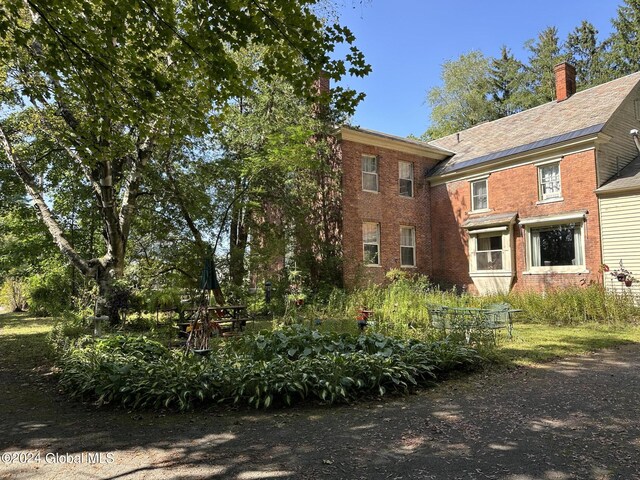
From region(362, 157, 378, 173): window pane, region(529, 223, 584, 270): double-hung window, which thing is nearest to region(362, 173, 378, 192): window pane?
region(362, 157, 378, 173): window pane

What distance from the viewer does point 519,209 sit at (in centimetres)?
1747

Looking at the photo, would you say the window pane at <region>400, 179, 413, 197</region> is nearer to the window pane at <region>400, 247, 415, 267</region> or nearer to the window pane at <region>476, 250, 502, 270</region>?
the window pane at <region>400, 247, 415, 267</region>

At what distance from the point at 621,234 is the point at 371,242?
9.19 meters

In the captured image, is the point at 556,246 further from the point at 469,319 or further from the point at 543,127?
the point at 469,319

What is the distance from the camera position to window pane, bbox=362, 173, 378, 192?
18.6m

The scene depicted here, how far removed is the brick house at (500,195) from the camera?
15742 mm

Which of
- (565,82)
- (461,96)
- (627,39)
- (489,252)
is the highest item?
(627,39)

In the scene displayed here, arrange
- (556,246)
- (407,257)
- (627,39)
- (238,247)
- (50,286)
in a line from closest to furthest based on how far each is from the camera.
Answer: (238,247) < (556,246) < (50,286) < (407,257) < (627,39)

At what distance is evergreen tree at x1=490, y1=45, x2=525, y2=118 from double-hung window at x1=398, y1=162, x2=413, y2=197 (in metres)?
22.0

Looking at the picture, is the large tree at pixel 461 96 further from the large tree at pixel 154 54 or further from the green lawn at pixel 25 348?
the green lawn at pixel 25 348

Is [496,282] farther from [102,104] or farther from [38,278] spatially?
[38,278]

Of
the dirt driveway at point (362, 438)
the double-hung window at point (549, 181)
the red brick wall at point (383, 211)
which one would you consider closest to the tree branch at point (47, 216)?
the dirt driveway at point (362, 438)

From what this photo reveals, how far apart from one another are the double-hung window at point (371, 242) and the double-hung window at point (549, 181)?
6.85 metres

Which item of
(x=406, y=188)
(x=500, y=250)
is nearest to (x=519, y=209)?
(x=500, y=250)
